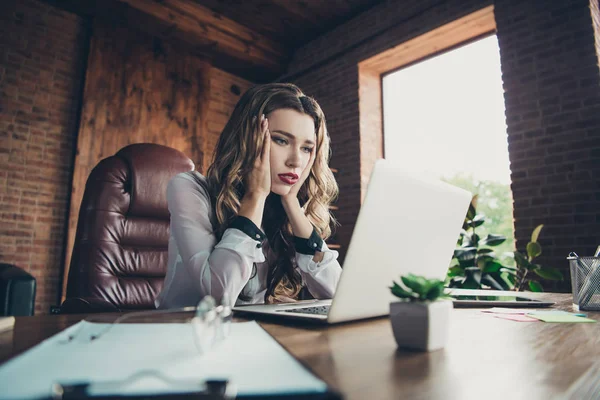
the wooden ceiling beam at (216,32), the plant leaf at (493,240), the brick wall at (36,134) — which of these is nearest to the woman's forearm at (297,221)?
the plant leaf at (493,240)

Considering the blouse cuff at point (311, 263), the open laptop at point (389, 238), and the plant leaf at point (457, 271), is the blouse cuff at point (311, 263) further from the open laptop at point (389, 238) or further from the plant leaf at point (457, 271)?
the plant leaf at point (457, 271)

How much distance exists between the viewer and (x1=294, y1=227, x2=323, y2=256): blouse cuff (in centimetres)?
126

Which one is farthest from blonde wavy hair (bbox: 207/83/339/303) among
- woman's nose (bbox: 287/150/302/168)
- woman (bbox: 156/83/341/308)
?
woman's nose (bbox: 287/150/302/168)

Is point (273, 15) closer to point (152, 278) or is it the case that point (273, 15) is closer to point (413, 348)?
point (152, 278)

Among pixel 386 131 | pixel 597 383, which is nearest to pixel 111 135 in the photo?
Result: pixel 386 131

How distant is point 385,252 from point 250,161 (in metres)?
0.73

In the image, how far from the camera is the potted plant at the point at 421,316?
1.58 ft

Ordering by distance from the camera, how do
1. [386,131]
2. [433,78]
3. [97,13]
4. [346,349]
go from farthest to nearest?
1. [386,131]
2. [433,78]
3. [97,13]
4. [346,349]

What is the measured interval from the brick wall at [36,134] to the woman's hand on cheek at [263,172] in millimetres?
3092

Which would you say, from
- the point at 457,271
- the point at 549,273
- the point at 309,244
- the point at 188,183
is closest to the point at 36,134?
the point at 188,183

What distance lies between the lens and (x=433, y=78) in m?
4.14

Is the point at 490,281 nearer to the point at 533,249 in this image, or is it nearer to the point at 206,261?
the point at 533,249

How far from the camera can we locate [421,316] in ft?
1.58

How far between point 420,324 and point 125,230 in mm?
1382
